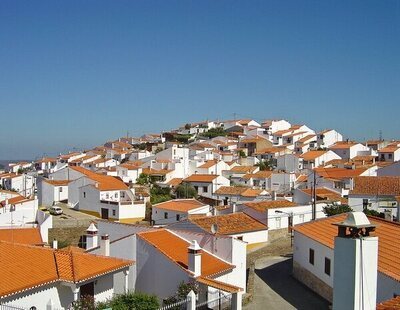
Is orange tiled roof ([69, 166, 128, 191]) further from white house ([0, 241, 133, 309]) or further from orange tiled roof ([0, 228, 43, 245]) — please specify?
white house ([0, 241, 133, 309])

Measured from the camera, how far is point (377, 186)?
120 ft

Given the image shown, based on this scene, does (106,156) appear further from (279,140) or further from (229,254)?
(229,254)

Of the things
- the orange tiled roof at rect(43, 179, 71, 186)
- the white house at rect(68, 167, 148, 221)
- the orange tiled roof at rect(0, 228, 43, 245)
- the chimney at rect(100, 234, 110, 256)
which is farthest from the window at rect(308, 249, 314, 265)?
the orange tiled roof at rect(43, 179, 71, 186)

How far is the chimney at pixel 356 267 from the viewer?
6219 millimetres

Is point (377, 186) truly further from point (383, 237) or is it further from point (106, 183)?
point (106, 183)

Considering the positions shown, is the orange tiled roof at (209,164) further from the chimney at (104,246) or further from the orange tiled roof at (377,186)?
the chimney at (104,246)

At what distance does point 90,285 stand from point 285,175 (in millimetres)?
37619

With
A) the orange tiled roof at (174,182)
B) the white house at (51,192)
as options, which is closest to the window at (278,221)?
the orange tiled roof at (174,182)

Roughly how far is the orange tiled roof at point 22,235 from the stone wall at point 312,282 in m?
14.4

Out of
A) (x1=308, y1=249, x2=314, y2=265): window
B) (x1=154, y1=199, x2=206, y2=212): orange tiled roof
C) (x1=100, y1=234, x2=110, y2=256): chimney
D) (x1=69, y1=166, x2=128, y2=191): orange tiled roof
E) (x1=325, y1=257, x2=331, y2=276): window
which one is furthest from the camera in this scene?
(x1=69, y1=166, x2=128, y2=191): orange tiled roof

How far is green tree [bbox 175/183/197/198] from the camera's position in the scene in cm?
4779

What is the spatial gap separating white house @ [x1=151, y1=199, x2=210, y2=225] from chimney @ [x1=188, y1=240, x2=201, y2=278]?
1858cm

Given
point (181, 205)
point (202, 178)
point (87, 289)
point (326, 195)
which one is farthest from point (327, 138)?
point (87, 289)

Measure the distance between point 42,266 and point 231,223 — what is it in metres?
15.1
